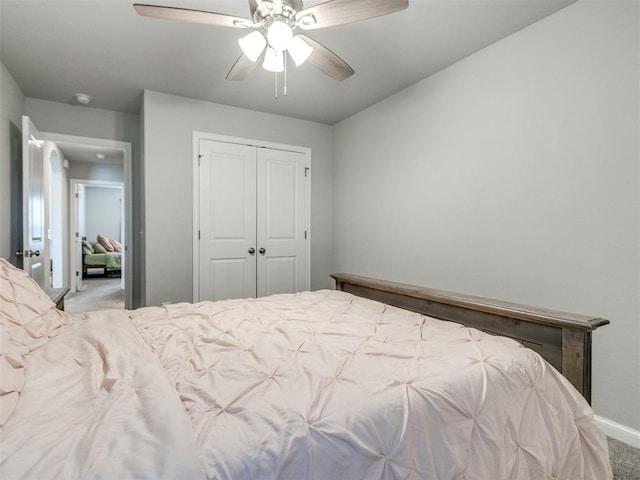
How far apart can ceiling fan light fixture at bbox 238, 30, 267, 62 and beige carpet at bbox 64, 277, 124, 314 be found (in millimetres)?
4348

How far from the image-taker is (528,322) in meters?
1.79

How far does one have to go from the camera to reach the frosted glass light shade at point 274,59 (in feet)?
6.30

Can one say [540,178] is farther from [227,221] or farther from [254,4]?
[227,221]

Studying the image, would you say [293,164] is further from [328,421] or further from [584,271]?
[328,421]

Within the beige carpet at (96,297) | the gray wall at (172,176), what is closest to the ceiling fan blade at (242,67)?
the gray wall at (172,176)

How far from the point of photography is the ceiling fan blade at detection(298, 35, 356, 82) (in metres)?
1.90

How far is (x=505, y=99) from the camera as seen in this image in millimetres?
2344

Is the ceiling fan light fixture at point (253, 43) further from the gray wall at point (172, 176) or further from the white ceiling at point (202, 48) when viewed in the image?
the gray wall at point (172, 176)

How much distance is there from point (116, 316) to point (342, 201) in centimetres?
277

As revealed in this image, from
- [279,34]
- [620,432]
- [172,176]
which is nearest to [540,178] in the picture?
[620,432]

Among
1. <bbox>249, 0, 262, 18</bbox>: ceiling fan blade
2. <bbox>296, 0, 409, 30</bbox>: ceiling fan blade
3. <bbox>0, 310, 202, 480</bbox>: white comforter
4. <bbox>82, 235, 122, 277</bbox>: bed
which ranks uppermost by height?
<bbox>249, 0, 262, 18</bbox>: ceiling fan blade

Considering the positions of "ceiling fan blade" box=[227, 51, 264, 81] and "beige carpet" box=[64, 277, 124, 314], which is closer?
"ceiling fan blade" box=[227, 51, 264, 81]

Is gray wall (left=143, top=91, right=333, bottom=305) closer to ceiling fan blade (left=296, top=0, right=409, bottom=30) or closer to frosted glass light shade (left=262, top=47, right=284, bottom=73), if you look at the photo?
frosted glass light shade (left=262, top=47, right=284, bottom=73)

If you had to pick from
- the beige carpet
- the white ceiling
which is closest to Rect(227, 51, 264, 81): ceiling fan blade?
the white ceiling
